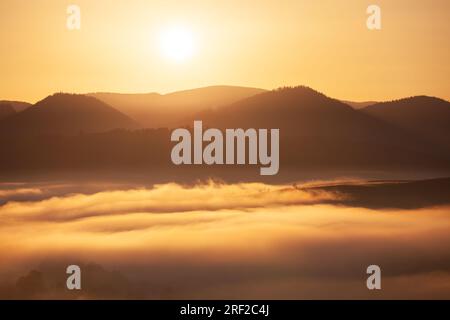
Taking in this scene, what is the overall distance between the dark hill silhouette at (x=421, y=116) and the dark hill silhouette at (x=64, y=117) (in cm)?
7582

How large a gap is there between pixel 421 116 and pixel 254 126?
154 ft

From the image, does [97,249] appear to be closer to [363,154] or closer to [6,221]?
[6,221]

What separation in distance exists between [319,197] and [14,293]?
4370 cm

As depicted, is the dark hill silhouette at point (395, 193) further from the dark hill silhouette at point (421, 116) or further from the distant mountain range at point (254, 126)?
the dark hill silhouette at point (421, 116)

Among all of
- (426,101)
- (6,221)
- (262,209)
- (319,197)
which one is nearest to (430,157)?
(426,101)

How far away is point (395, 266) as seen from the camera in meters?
29.0

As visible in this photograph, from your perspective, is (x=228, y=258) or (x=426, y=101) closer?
(x=228, y=258)

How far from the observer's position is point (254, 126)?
5930 inches

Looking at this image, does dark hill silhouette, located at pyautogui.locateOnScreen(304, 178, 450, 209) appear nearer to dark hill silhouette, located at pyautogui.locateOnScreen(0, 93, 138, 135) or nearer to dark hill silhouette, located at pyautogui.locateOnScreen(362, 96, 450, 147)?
dark hill silhouette, located at pyautogui.locateOnScreen(362, 96, 450, 147)

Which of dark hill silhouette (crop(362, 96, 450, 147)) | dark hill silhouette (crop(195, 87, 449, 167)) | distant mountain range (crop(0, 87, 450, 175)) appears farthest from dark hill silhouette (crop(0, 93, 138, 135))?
dark hill silhouette (crop(362, 96, 450, 147))

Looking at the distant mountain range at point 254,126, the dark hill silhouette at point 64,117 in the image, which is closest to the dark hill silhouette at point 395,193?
the distant mountain range at point 254,126

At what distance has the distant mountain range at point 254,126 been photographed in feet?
356

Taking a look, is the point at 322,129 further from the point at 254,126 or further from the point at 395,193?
the point at 395,193

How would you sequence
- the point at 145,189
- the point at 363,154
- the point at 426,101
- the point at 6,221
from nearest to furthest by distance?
the point at 6,221 → the point at 145,189 → the point at 363,154 → the point at 426,101
